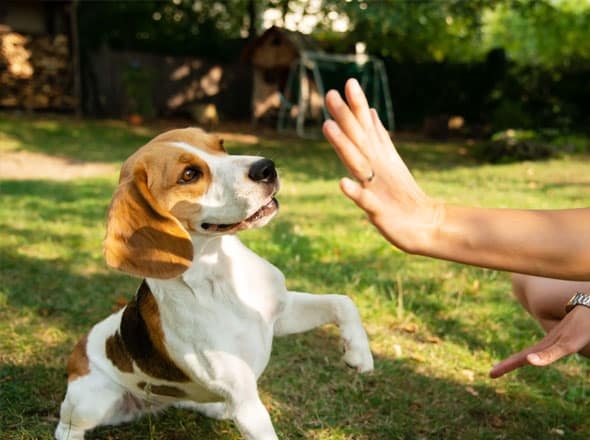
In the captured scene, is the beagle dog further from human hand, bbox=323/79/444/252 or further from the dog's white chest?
human hand, bbox=323/79/444/252

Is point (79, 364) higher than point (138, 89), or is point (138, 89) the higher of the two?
point (79, 364)

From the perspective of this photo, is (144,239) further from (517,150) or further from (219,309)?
(517,150)

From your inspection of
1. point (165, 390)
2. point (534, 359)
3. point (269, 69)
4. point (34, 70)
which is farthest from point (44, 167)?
point (534, 359)

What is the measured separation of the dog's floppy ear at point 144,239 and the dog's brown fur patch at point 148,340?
0.44m

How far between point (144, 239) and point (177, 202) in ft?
0.94

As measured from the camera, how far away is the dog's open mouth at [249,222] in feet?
8.38

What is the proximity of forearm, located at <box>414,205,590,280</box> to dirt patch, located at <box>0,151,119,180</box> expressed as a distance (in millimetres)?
10089

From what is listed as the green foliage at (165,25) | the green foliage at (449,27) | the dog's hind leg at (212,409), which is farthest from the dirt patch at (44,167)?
the dog's hind leg at (212,409)

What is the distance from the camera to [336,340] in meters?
4.29

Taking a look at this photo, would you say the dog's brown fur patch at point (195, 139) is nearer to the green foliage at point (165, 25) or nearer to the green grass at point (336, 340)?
the green grass at point (336, 340)

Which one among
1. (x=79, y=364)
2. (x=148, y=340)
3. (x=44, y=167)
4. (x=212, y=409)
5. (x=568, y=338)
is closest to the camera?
(x=568, y=338)

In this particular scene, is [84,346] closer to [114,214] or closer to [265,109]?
[114,214]

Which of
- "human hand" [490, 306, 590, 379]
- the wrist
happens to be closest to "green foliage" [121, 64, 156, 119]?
"human hand" [490, 306, 590, 379]

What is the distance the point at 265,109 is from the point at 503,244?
1993 centimetres
